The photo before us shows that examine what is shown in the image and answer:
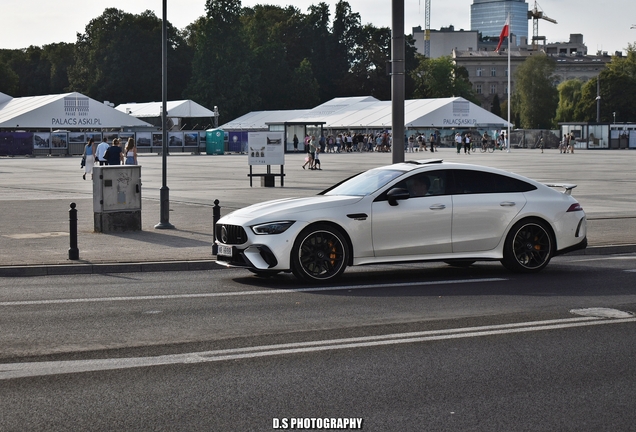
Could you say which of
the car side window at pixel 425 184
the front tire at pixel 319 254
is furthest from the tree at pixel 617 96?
the front tire at pixel 319 254

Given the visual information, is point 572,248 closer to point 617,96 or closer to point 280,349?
point 280,349

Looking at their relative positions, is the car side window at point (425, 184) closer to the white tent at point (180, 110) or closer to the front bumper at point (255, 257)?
the front bumper at point (255, 257)

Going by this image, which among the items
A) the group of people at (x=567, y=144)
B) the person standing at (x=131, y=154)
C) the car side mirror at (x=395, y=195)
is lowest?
the car side mirror at (x=395, y=195)

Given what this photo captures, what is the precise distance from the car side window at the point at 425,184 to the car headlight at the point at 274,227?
1.65 meters

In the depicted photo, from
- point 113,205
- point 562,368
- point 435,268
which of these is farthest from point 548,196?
point 113,205

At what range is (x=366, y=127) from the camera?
9356 cm

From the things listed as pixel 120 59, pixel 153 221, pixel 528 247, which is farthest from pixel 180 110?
pixel 528 247

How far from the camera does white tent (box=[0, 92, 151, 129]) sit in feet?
266

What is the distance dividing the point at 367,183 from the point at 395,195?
72 centimetres

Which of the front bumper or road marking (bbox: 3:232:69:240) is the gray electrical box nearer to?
road marking (bbox: 3:232:69:240)

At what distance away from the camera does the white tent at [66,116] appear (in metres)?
81.1

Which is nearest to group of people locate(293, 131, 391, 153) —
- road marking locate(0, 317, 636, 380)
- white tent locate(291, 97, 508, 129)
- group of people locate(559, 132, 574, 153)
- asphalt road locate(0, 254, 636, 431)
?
white tent locate(291, 97, 508, 129)

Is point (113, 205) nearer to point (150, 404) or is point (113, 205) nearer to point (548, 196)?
point (548, 196)

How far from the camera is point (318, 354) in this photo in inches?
311
